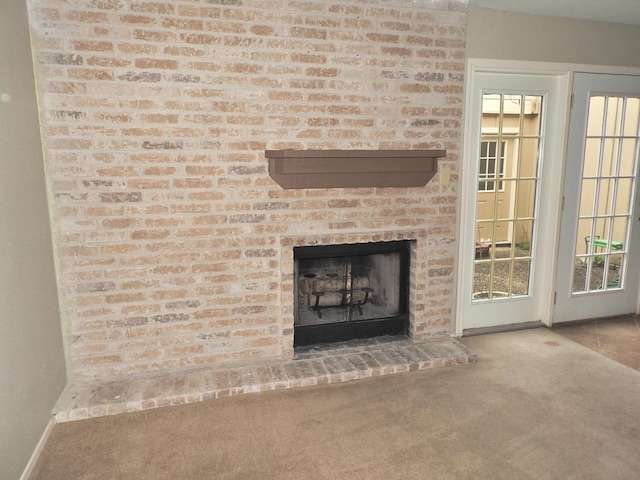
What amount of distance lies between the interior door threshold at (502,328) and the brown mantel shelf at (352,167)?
1.30 meters

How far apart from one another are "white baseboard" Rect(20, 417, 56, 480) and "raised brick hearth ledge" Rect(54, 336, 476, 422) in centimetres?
9

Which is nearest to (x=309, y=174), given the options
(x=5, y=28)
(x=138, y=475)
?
(x=5, y=28)

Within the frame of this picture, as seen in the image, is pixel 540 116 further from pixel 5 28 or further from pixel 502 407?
pixel 5 28

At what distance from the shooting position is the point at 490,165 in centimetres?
344

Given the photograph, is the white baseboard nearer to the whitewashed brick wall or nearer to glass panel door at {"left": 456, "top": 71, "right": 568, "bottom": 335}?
the whitewashed brick wall

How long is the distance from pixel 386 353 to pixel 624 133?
272 cm

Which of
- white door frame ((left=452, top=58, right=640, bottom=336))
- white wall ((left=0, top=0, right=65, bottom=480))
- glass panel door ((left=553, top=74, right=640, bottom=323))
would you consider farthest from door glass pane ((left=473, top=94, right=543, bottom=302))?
white wall ((left=0, top=0, right=65, bottom=480))

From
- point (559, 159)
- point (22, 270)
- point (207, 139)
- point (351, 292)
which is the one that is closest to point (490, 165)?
point (559, 159)

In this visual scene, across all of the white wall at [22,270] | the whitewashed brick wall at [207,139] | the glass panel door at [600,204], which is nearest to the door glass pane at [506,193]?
the glass panel door at [600,204]

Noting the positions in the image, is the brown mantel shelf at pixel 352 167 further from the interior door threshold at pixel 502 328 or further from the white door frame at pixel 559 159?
the interior door threshold at pixel 502 328

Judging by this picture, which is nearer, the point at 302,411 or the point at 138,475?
the point at 138,475

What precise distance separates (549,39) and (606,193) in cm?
138

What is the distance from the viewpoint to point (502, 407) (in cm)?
256

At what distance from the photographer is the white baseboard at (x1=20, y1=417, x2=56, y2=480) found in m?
1.98
